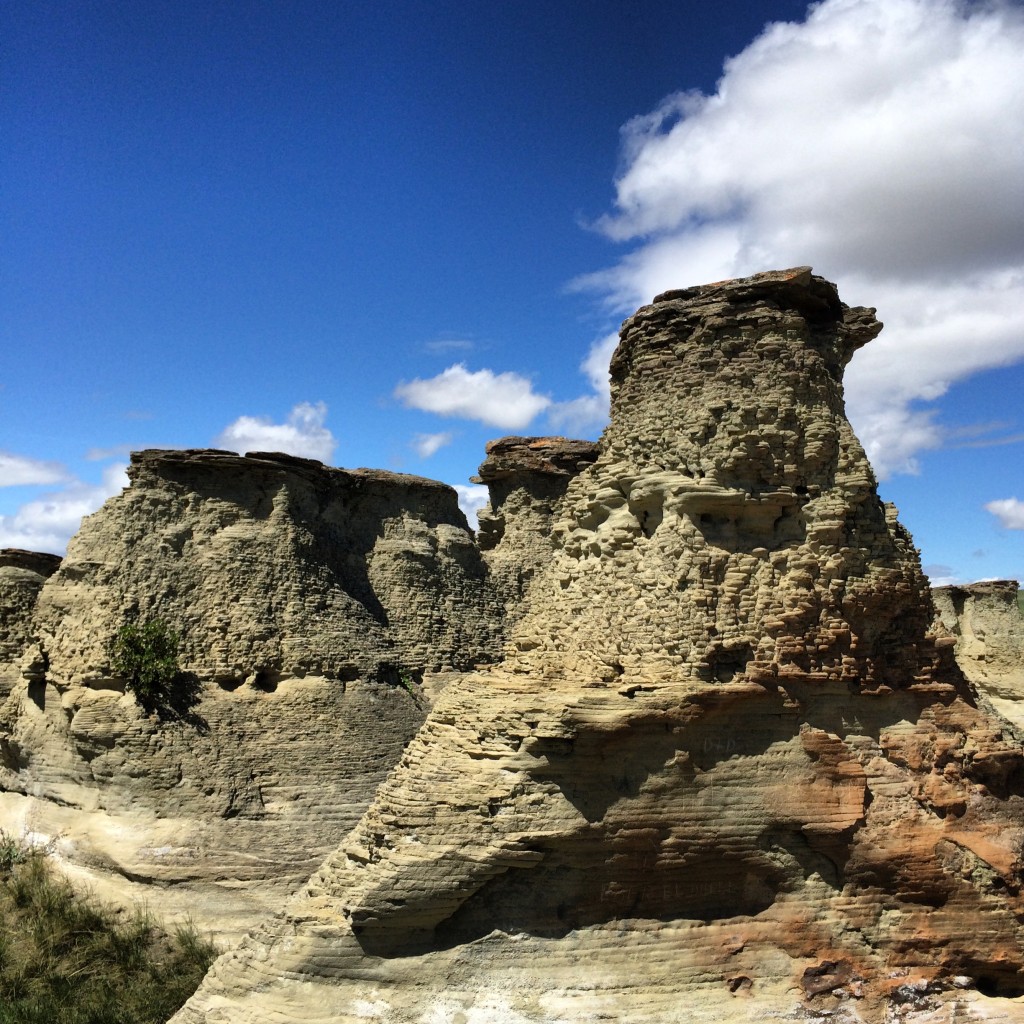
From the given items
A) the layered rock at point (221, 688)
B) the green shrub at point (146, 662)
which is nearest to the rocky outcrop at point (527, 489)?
the layered rock at point (221, 688)

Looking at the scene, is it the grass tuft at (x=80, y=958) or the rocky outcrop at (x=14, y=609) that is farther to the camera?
the rocky outcrop at (x=14, y=609)

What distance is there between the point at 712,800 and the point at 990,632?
22.3 m

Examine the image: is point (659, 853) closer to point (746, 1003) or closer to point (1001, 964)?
point (746, 1003)

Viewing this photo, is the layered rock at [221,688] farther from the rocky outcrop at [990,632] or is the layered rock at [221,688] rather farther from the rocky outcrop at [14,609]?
the rocky outcrop at [990,632]

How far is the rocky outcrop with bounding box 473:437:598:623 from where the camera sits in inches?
880

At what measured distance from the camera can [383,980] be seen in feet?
23.1

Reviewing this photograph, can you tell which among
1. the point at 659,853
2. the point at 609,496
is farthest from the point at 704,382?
→ the point at 659,853

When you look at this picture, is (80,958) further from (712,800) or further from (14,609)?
(14,609)

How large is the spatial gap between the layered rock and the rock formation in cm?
665

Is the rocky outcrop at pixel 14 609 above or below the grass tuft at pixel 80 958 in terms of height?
above

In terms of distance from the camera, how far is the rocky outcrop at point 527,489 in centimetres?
2234

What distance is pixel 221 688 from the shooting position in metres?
15.2

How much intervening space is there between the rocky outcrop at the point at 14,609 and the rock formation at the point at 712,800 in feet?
43.6

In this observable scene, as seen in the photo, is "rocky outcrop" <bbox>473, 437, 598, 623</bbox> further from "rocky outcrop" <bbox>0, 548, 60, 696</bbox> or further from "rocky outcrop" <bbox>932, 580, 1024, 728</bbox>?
"rocky outcrop" <bbox>932, 580, 1024, 728</bbox>
